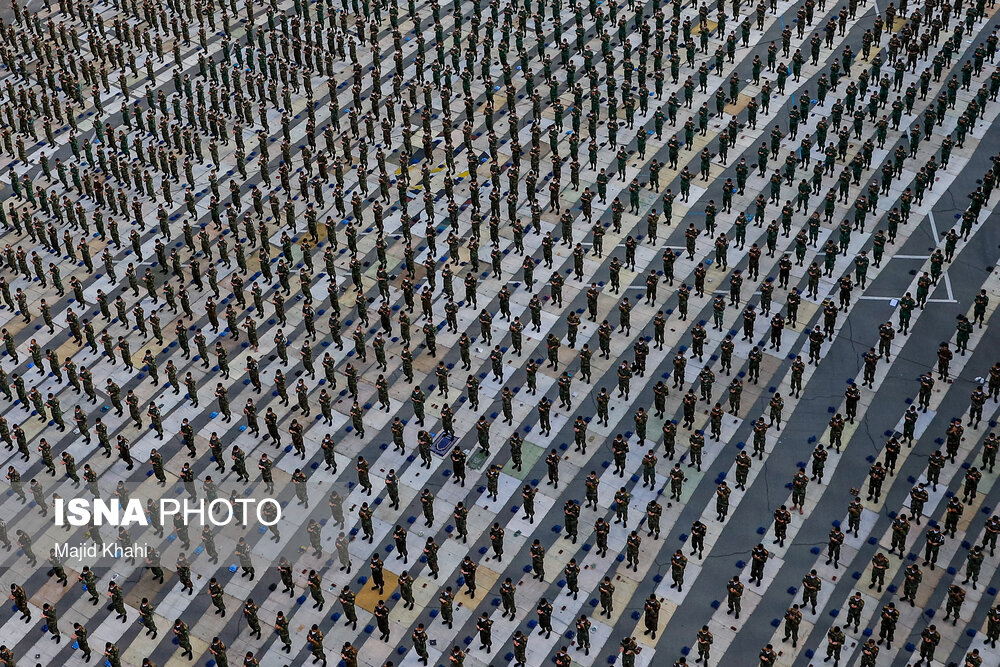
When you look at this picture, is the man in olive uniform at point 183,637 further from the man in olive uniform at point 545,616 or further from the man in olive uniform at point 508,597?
the man in olive uniform at point 545,616

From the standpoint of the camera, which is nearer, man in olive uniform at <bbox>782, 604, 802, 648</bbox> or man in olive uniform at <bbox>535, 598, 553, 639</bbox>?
man in olive uniform at <bbox>782, 604, 802, 648</bbox>

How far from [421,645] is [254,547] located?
22.0 ft

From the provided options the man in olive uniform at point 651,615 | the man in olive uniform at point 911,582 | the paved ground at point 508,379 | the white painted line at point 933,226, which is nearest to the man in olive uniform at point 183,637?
the paved ground at point 508,379

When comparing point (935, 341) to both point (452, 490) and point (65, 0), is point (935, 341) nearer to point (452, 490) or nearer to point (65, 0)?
point (452, 490)

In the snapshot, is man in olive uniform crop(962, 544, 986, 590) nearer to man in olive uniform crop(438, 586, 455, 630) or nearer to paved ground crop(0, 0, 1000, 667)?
paved ground crop(0, 0, 1000, 667)

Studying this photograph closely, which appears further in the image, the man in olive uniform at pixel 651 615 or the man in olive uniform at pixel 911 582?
the man in olive uniform at pixel 911 582

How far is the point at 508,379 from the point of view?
4662cm

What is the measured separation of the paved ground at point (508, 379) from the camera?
3978cm

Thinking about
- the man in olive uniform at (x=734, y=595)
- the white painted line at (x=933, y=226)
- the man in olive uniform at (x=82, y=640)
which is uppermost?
the white painted line at (x=933, y=226)

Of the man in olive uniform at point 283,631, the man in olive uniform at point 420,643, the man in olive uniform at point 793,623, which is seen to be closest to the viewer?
the man in olive uniform at point 793,623

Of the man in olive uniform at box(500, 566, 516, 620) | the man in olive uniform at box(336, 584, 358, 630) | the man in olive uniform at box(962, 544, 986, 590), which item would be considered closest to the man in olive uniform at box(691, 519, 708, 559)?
the man in olive uniform at box(500, 566, 516, 620)

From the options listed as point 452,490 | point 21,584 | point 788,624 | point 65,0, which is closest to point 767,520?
point 788,624

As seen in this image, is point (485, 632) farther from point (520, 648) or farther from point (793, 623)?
point (793, 623)

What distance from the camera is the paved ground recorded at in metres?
39.8
